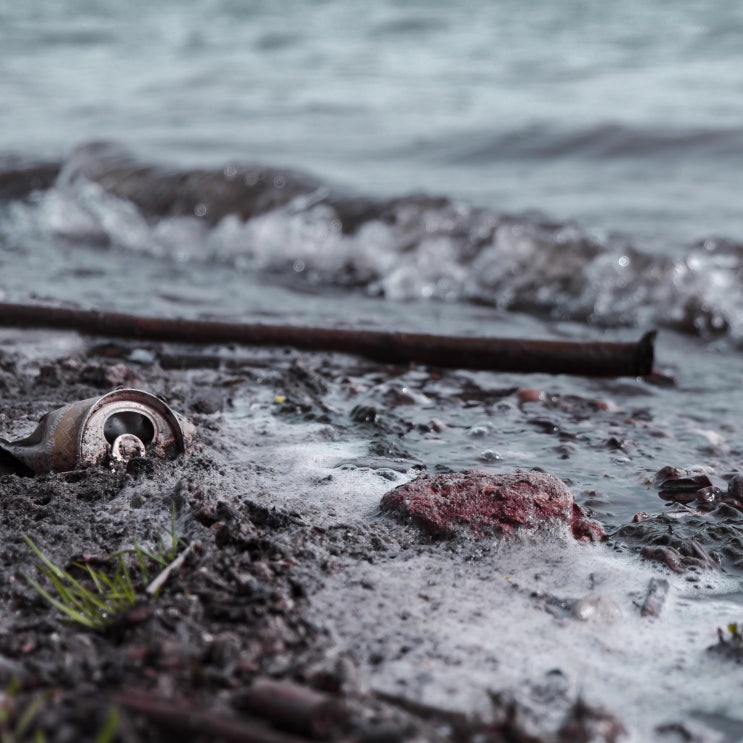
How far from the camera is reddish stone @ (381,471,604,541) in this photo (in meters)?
2.80

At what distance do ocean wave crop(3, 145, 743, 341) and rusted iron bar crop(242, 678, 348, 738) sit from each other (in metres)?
4.67

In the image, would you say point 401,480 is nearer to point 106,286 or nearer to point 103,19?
point 106,286

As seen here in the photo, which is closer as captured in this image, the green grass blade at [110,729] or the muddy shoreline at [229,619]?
the green grass blade at [110,729]

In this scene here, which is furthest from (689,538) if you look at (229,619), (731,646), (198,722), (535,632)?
(198,722)

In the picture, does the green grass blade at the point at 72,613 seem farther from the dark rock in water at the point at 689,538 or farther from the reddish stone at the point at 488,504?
the dark rock in water at the point at 689,538

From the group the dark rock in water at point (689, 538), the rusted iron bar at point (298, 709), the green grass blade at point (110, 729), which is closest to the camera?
the green grass blade at point (110, 729)

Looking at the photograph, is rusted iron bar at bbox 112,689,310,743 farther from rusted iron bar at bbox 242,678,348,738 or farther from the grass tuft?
the grass tuft

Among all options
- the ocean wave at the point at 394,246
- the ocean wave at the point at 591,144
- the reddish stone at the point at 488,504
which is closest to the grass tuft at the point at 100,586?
the reddish stone at the point at 488,504

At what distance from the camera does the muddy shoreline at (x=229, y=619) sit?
1.76 m

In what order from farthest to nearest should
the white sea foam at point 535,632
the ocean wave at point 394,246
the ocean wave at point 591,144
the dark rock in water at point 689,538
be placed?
1. the ocean wave at point 591,144
2. the ocean wave at point 394,246
3. the dark rock in water at point 689,538
4. the white sea foam at point 535,632

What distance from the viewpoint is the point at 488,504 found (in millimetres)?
2850

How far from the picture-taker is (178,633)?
2096mm

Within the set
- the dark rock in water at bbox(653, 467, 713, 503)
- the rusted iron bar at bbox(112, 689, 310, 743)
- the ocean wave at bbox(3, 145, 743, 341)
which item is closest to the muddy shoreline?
the rusted iron bar at bbox(112, 689, 310, 743)

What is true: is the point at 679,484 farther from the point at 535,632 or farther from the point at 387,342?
the point at 387,342
